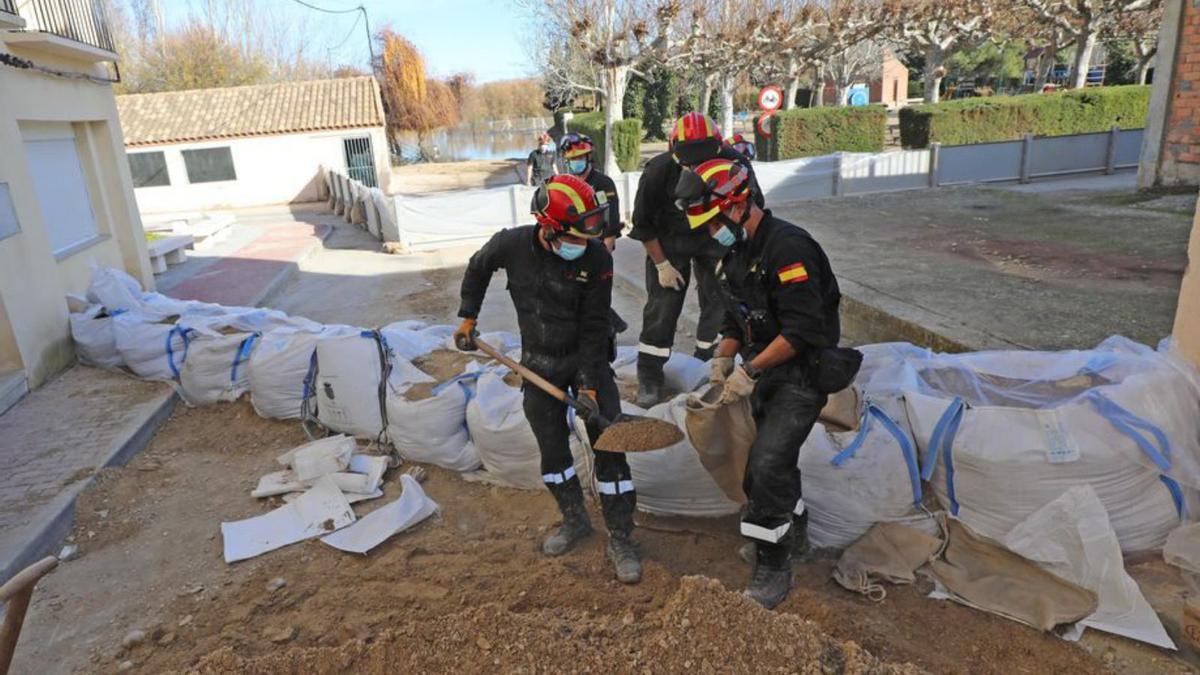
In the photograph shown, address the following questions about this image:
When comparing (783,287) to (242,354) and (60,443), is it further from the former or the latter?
(60,443)

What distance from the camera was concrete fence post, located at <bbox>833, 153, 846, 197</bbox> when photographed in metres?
13.8

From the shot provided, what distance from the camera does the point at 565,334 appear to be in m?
3.23

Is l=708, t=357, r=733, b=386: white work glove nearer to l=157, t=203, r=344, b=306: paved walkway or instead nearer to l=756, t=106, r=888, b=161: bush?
l=157, t=203, r=344, b=306: paved walkway

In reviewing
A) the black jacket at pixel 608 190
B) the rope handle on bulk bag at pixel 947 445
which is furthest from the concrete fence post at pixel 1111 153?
the rope handle on bulk bag at pixel 947 445

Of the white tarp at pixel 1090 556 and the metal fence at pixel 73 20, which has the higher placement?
the metal fence at pixel 73 20

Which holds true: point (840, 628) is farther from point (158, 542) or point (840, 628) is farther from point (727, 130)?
point (727, 130)

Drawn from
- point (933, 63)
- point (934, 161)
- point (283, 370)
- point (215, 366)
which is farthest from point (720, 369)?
point (933, 63)

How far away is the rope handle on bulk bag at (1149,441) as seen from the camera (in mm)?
2896

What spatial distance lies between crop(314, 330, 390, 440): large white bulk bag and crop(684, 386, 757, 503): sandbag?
223cm

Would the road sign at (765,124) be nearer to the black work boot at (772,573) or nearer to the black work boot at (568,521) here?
the black work boot at (568,521)

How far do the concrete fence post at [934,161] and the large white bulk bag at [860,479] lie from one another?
1257 centimetres

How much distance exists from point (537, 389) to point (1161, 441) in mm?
2494

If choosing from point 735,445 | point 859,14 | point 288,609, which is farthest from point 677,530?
point 859,14

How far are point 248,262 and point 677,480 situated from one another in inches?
391
